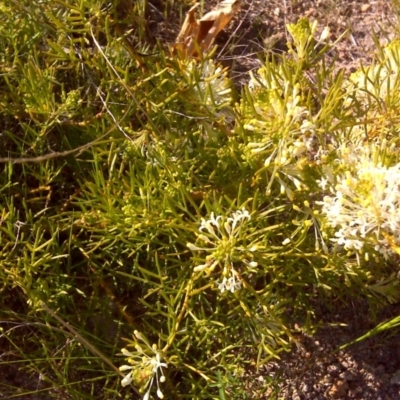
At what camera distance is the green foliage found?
1.43m

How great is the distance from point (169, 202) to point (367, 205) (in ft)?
1.73

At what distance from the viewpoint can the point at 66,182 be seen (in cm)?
185

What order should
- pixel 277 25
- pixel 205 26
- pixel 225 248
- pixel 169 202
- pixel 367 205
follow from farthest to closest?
pixel 277 25 < pixel 205 26 < pixel 169 202 < pixel 225 248 < pixel 367 205

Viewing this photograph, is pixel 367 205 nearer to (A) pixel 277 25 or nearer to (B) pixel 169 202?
(B) pixel 169 202

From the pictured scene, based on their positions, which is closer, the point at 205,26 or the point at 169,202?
the point at 169,202

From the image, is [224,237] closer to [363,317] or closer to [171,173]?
[171,173]

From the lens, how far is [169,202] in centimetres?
154

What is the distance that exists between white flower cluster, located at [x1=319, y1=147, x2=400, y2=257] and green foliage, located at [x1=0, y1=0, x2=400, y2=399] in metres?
0.02

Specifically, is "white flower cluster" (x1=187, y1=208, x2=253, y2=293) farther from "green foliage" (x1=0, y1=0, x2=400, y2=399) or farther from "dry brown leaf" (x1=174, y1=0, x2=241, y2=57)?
"dry brown leaf" (x1=174, y1=0, x2=241, y2=57)

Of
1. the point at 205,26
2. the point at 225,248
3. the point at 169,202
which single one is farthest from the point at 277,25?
the point at 225,248

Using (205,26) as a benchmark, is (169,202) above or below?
below

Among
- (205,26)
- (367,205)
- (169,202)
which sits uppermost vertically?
(367,205)

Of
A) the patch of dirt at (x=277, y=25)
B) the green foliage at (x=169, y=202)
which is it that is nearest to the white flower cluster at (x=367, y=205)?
the green foliage at (x=169, y=202)

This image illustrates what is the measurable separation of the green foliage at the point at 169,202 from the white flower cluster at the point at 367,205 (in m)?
0.02
